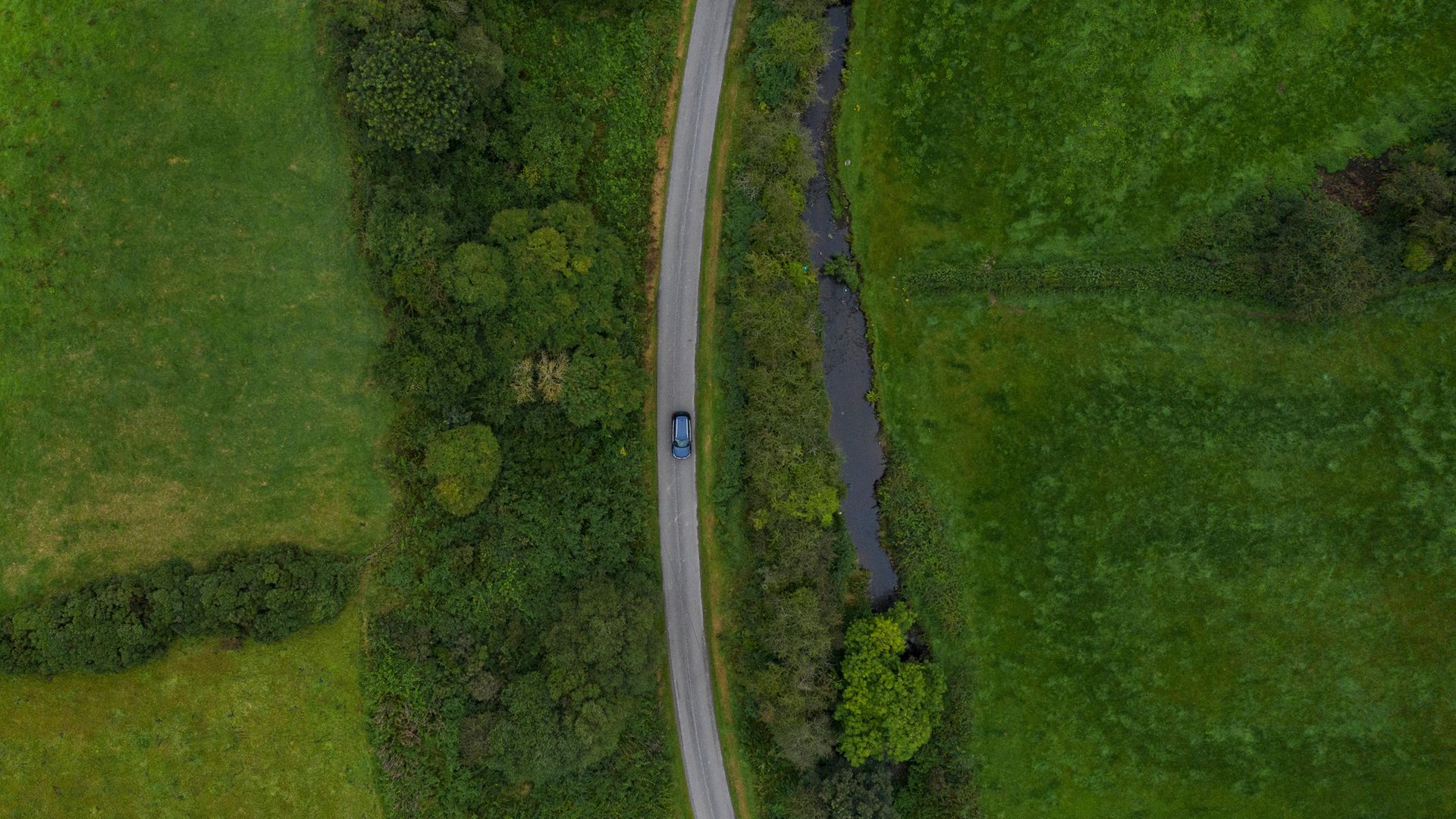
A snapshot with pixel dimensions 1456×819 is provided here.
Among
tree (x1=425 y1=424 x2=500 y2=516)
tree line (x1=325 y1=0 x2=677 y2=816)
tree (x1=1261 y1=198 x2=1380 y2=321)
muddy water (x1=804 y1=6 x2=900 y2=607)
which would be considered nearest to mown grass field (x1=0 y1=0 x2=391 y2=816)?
tree line (x1=325 y1=0 x2=677 y2=816)

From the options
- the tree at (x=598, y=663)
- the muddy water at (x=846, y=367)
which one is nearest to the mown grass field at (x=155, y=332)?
the tree at (x=598, y=663)

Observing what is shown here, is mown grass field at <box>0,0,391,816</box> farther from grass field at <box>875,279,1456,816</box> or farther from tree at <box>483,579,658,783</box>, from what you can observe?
grass field at <box>875,279,1456,816</box>

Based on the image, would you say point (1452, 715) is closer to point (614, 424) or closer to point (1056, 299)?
point (1056, 299)

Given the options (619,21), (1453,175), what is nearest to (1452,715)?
(1453,175)

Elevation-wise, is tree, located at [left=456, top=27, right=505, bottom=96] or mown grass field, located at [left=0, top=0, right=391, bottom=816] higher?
tree, located at [left=456, top=27, right=505, bottom=96]

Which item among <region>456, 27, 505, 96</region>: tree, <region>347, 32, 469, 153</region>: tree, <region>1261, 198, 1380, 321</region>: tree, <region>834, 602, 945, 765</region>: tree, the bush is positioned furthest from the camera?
<region>1261, 198, 1380, 321</region>: tree

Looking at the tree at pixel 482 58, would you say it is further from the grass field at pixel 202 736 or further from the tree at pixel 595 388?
the grass field at pixel 202 736
